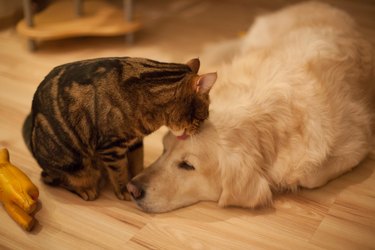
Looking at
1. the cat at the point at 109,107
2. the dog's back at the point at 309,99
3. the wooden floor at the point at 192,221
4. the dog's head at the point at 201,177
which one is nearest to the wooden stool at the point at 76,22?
the wooden floor at the point at 192,221

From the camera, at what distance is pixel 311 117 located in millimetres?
1698

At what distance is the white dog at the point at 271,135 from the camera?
5.28ft

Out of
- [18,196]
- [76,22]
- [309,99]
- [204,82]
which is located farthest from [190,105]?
[76,22]

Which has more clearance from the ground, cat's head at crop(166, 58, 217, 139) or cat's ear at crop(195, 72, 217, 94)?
cat's ear at crop(195, 72, 217, 94)

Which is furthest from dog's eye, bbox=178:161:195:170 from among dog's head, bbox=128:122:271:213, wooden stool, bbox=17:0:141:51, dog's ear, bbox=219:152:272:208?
wooden stool, bbox=17:0:141:51

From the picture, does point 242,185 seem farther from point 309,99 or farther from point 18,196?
point 18,196

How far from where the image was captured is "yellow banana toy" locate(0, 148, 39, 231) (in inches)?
59.7

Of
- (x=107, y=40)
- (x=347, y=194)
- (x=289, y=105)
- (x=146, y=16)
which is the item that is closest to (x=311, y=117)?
(x=289, y=105)

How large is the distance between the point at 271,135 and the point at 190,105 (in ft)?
1.20

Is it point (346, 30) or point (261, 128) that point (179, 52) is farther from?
point (261, 128)

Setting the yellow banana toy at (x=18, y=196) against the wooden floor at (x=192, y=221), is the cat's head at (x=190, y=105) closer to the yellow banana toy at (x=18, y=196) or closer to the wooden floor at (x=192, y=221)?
the wooden floor at (x=192, y=221)

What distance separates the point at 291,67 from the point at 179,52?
1198 millimetres

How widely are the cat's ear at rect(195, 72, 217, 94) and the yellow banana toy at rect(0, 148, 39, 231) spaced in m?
0.69

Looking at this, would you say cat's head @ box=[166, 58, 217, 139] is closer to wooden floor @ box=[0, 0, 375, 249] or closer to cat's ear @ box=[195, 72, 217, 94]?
cat's ear @ box=[195, 72, 217, 94]
